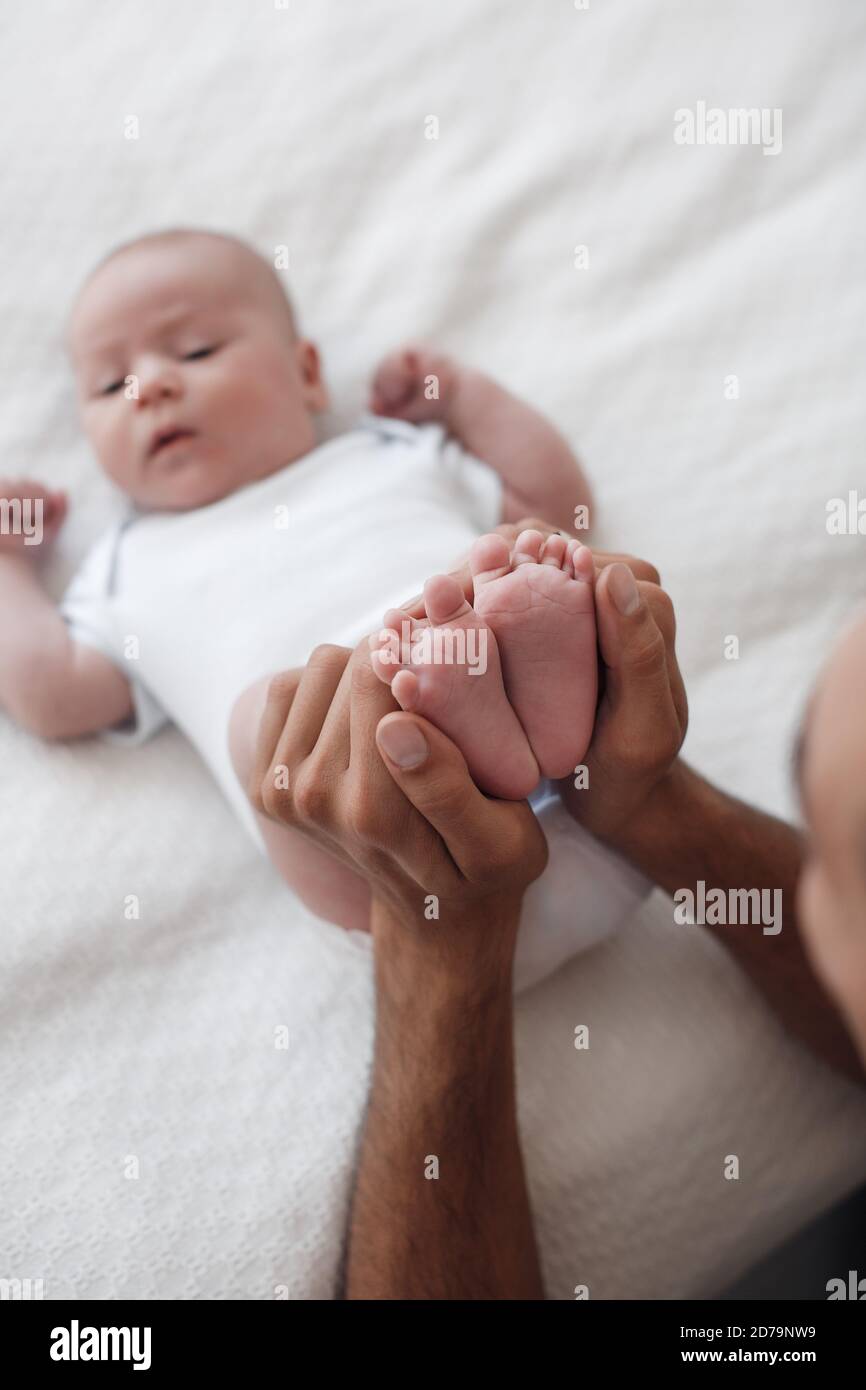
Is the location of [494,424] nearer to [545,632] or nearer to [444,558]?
[444,558]

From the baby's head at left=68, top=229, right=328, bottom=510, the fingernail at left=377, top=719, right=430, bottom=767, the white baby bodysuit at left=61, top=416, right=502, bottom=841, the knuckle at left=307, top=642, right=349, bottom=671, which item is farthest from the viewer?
the baby's head at left=68, top=229, right=328, bottom=510

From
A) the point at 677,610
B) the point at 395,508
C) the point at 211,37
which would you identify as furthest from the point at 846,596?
the point at 211,37

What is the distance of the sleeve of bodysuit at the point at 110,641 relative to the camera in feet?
3.56

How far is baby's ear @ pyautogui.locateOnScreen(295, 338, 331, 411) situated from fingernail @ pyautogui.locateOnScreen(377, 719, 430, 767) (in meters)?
0.65

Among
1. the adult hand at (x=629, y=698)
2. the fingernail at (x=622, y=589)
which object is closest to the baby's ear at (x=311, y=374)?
the adult hand at (x=629, y=698)

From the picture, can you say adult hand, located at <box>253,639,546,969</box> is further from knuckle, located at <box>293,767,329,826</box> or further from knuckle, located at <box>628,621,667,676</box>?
knuckle, located at <box>628,621,667,676</box>

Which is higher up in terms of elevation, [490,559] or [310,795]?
[490,559]

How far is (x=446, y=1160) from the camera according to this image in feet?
2.67

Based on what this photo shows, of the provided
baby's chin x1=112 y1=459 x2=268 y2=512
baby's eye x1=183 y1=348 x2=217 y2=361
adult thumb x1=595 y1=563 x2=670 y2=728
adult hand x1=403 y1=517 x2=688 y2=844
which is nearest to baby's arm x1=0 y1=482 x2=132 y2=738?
baby's chin x1=112 y1=459 x2=268 y2=512

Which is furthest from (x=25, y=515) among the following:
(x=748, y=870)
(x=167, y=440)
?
(x=748, y=870)

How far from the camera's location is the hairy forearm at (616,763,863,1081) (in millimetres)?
883

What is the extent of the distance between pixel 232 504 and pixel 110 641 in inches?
7.3

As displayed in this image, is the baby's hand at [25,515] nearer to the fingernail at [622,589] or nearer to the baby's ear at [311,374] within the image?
the baby's ear at [311,374]

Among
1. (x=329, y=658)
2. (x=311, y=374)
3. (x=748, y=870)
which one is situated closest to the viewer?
(x=329, y=658)
